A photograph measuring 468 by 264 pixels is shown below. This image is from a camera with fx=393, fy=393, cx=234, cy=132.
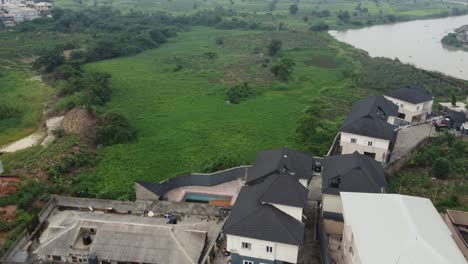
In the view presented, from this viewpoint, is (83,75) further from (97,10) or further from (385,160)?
(97,10)

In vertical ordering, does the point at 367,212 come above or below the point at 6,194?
above

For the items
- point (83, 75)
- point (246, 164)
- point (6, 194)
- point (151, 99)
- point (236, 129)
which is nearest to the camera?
point (6, 194)

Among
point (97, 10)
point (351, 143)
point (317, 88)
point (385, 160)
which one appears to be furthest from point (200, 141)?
point (97, 10)

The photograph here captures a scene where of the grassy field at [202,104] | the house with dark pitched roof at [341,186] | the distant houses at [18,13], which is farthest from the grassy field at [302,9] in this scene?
the house with dark pitched roof at [341,186]

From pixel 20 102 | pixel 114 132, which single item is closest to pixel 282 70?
pixel 114 132

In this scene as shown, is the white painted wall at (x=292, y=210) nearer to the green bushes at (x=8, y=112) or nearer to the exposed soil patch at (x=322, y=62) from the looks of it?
the green bushes at (x=8, y=112)

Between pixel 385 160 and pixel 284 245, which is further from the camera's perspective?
pixel 385 160

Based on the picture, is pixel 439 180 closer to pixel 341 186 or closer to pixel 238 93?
pixel 341 186
